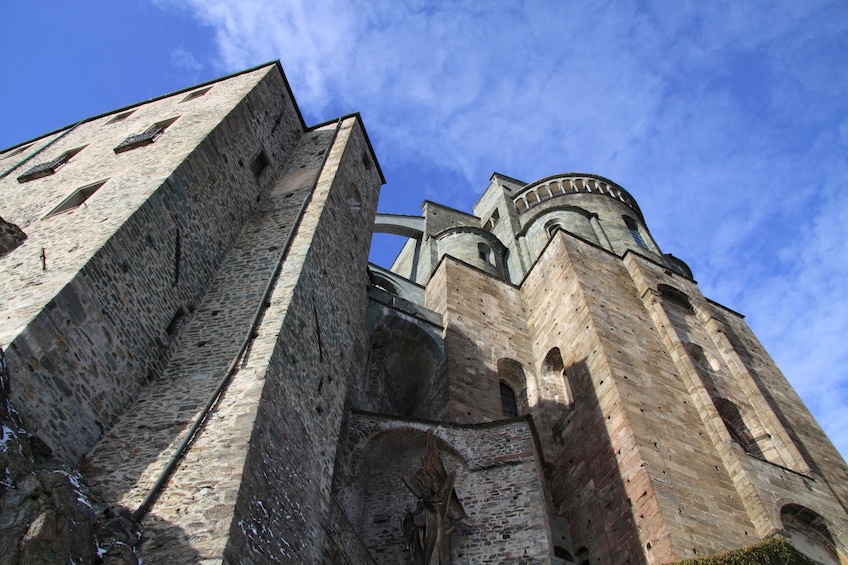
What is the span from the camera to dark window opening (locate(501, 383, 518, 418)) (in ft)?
53.4

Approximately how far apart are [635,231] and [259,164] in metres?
15.9

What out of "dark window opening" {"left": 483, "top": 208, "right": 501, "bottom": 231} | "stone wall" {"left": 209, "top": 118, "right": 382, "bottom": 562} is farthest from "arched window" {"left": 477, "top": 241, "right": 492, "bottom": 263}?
"stone wall" {"left": 209, "top": 118, "right": 382, "bottom": 562}

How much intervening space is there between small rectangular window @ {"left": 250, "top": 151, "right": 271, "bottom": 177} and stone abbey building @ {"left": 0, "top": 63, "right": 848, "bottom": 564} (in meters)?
0.13

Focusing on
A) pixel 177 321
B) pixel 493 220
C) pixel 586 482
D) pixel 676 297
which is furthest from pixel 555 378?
pixel 493 220

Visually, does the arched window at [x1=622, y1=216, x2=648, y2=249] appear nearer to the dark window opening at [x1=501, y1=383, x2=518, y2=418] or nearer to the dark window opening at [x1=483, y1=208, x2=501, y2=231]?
the dark window opening at [x1=483, y1=208, x2=501, y2=231]

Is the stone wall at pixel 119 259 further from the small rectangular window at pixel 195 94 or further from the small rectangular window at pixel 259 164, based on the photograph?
the small rectangular window at pixel 195 94

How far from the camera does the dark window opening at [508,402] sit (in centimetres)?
1627

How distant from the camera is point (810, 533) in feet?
41.8

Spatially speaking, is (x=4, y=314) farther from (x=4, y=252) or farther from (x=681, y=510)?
(x=681, y=510)

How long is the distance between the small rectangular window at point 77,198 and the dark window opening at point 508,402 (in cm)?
978

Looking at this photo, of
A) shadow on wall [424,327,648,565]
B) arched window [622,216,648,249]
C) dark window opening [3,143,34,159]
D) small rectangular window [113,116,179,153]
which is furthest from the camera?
arched window [622,216,648,249]

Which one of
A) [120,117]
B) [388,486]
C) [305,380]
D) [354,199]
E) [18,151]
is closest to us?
[305,380]

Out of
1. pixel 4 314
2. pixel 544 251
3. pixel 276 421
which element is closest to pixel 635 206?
pixel 544 251

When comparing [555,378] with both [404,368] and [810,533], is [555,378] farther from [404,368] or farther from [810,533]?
[810,533]
